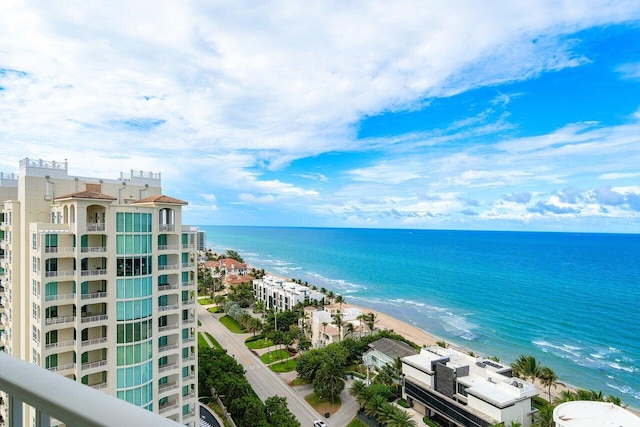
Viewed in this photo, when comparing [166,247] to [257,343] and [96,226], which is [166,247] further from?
[257,343]

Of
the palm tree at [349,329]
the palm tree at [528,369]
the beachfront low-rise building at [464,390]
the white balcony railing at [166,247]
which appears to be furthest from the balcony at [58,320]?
the palm tree at [528,369]

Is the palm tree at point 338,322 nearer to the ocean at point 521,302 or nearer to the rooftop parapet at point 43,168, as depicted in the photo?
the ocean at point 521,302

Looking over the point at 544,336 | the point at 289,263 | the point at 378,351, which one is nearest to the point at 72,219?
the point at 378,351

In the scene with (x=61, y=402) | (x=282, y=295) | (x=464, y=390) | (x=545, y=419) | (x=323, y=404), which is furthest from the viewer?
(x=282, y=295)

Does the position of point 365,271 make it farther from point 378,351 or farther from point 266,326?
point 378,351

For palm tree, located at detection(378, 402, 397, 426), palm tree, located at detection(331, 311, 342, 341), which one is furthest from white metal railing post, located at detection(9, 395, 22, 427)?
palm tree, located at detection(331, 311, 342, 341)

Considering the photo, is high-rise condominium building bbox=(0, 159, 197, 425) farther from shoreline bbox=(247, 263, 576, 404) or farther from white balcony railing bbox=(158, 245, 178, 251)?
shoreline bbox=(247, 263, 576, 404)

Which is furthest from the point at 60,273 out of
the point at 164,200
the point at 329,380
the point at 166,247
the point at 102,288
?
the point at 329,380
